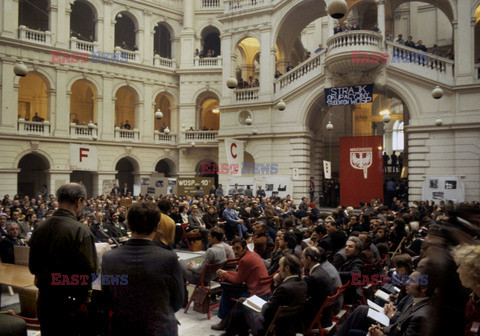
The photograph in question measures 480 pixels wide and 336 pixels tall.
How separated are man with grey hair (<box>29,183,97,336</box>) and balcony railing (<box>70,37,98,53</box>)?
2398 cm

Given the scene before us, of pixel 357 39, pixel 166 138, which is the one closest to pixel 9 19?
pixel 166 138

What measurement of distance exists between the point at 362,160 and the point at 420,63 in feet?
17.9

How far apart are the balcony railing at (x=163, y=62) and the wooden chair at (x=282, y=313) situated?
25591 millimetres

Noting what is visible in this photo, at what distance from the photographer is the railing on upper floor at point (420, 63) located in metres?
17.5

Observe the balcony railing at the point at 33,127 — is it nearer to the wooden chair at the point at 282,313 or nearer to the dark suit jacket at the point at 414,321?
the wooden chair at the point at 282,313

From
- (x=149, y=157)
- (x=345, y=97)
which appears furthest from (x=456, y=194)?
(x=149, y=157)

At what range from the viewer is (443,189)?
56.3 ft

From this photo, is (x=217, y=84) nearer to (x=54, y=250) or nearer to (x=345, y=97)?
(x=345, y=97)

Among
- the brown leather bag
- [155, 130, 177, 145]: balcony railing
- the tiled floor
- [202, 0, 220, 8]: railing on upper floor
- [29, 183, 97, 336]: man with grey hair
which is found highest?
[202, 0, 220, 8]: railing on upper floor

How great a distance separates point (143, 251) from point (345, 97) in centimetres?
1815

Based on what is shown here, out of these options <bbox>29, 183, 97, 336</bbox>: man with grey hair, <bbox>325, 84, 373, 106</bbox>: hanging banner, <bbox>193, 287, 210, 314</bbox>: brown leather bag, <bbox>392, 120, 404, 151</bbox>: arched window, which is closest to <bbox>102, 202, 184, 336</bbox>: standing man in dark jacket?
<bbox>29, 183, 97, 336</bbox>: man with grey hair

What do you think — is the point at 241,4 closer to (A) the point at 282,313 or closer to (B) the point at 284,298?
(B) the point at 284,298

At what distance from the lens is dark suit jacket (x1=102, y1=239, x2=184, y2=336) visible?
2.40m

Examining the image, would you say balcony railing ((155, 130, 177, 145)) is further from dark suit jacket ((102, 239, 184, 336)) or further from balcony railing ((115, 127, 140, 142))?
dark suit jacket ((102, 239, 184, 336))
